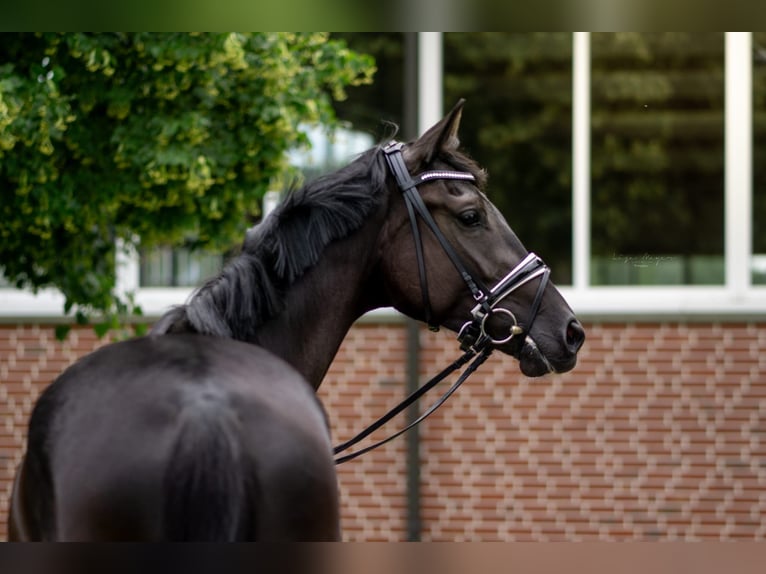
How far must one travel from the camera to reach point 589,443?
797cm

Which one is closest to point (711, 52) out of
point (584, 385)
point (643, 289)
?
point (643, 289)

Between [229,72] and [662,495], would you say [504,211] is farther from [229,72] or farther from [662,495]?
[229,72]

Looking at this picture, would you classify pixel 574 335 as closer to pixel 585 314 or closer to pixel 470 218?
pixel 470 218

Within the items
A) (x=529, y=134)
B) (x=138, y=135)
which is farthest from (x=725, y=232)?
(x=138, y=135)

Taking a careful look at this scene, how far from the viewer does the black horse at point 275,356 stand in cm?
187

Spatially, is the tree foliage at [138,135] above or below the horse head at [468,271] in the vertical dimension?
above

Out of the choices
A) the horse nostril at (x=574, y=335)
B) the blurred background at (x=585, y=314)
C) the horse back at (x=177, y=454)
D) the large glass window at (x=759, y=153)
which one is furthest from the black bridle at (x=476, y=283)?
the large glass window at (x=759, y=153)

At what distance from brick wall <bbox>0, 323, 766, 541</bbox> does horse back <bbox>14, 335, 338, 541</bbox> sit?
5.97m

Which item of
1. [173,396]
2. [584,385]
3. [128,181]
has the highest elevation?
[128,181]

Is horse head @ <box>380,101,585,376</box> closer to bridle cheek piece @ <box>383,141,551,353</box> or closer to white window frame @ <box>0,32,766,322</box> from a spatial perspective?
bridle cheek piece @ <box>383,141,551,353</box>

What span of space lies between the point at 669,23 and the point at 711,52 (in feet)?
23.3

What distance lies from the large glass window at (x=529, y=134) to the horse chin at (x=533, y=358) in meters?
5.15

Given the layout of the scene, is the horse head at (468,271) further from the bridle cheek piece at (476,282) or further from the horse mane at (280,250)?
the horse mane at (280,250)

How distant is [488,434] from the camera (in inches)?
316
